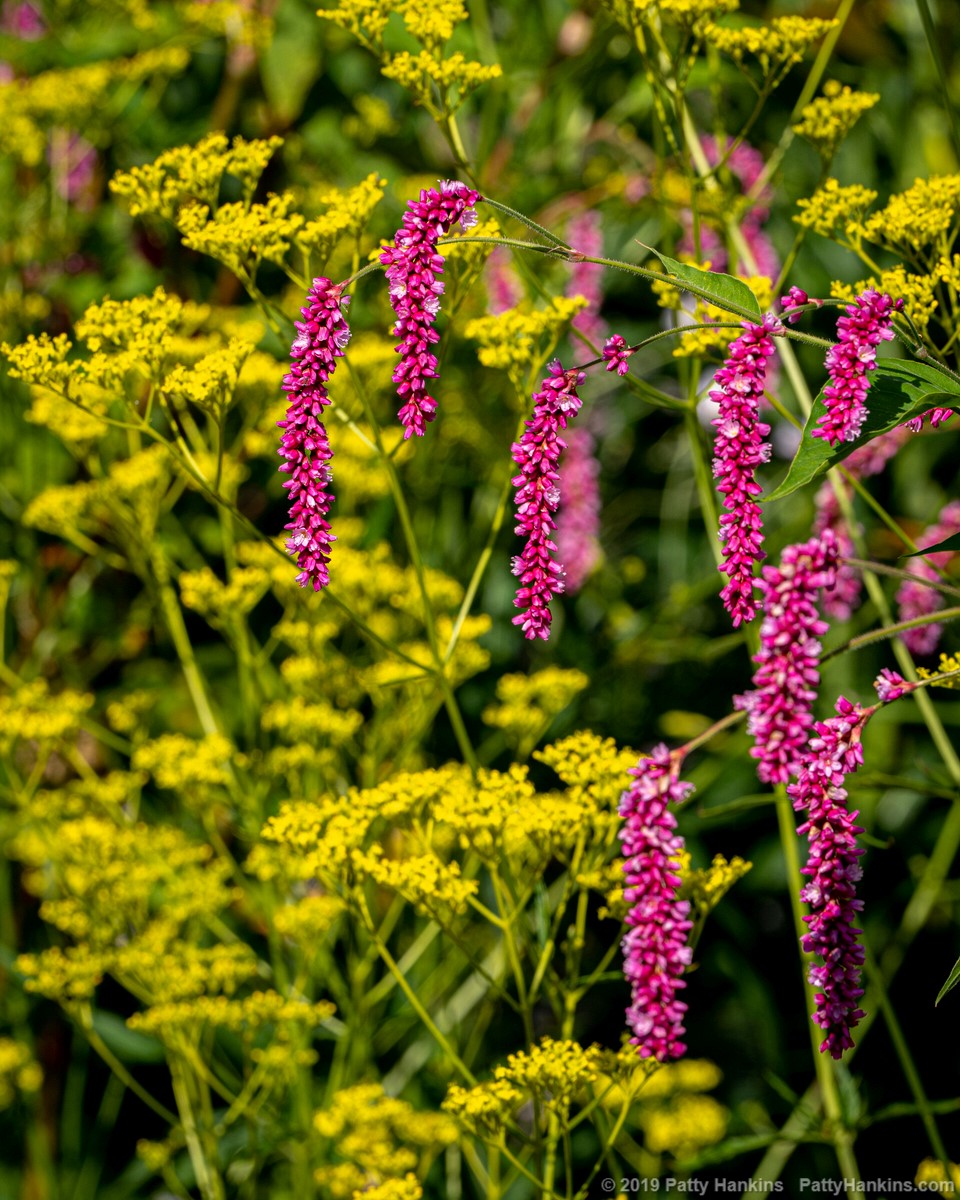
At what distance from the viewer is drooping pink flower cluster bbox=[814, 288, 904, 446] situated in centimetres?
62

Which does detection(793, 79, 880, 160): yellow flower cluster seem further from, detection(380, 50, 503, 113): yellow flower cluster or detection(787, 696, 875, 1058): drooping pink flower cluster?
detection(787, 696, 875, 1058): drooping pink flower cluster

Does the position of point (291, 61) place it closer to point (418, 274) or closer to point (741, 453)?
point (418, 274)

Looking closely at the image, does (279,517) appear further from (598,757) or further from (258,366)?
(598,757)

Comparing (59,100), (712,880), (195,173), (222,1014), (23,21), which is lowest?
(222,1014)

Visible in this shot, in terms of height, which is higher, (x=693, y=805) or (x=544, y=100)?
(x=544, y=100)

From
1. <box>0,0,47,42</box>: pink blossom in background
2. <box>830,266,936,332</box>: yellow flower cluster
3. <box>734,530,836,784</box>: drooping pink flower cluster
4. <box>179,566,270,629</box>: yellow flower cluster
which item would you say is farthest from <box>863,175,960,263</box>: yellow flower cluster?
<box>0,0,47,42</box>: pink blossom in background

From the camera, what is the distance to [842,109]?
1.07 m

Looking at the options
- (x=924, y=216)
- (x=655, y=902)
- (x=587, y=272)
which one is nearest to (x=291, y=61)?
(x=587, y=272)

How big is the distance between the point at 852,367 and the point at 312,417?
278 millimetres

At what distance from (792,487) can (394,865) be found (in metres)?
0.44

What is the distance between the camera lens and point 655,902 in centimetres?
67

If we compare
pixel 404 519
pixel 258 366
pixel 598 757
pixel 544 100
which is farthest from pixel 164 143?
pixel 598 757

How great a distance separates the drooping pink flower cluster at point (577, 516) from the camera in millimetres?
1673

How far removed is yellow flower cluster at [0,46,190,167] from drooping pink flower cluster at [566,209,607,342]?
1.78 ft
